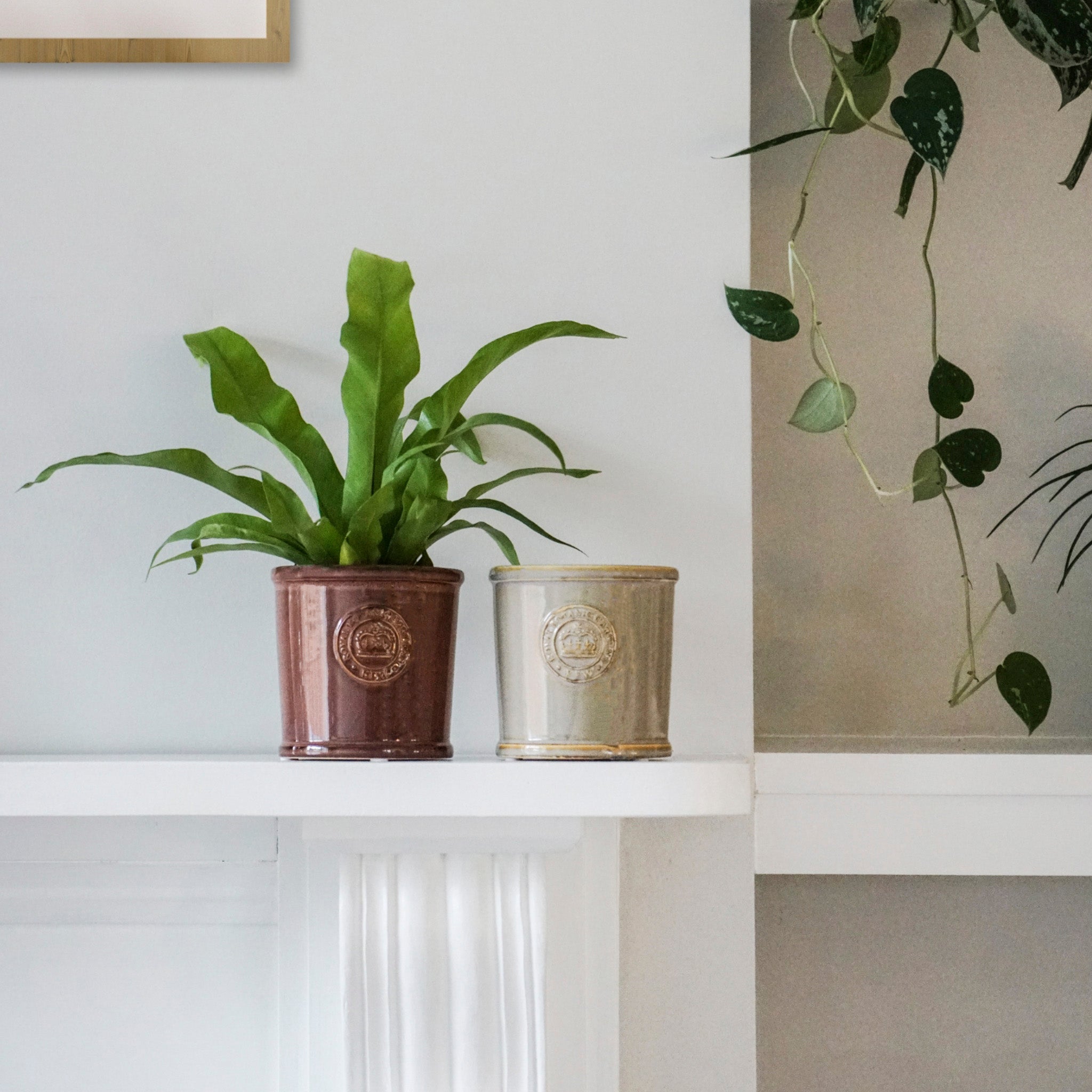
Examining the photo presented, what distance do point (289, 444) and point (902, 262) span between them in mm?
808

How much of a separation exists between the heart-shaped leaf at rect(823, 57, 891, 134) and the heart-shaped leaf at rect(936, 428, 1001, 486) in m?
0.30

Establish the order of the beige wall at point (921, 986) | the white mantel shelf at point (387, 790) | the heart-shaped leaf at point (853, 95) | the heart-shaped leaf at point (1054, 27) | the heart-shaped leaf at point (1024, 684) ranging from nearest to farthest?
1. the white mantel shelf at point (387, 790)
2. the heart-shaped leaf at point (1054, 27)
3. the heart-shaped leaf at point (853, 95)
4. the heart-shaped leaf at point (1024, 684)
5. the beige wall at point (921, 986)

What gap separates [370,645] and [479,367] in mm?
199

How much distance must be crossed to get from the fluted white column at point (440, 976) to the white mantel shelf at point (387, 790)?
119 millimetres

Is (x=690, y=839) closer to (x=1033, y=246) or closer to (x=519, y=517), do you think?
(x=519, y=517)

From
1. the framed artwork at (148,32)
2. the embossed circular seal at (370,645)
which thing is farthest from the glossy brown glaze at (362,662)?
the framed artwork at (148,32)

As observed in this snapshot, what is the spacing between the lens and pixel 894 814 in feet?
3.42

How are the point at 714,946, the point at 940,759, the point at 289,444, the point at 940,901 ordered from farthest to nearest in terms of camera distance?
the point at 940,901 → the point at 940,759 → the point at 714,946 → the point at 289,444

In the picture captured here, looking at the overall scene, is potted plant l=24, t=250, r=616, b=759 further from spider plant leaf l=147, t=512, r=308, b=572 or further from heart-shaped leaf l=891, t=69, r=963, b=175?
heart-shaped leaf l=891, t=69, r=963, b=175

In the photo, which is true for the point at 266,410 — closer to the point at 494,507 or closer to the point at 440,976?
the point at 494,507

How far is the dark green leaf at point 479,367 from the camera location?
774 millimetres

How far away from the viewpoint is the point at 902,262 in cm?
132

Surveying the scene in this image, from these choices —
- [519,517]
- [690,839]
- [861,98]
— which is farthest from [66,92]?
[690,839]

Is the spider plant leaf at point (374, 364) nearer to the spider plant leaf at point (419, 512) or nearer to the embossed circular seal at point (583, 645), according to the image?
the spider plant leaf at point (419, 512)
